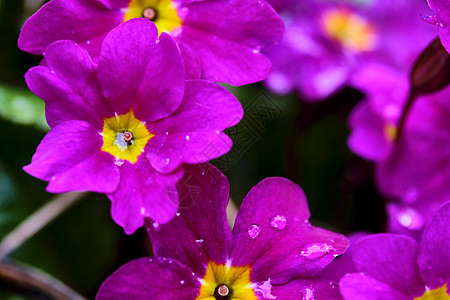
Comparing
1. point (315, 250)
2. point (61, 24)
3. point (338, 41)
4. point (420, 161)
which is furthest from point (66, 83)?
point (338, 41)

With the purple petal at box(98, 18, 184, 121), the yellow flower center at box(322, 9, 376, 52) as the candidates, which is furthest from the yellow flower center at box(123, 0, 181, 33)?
the yellow flower center at box(322, 9, 376, 52)

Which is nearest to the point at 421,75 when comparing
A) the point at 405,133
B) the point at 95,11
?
the point at 405,133

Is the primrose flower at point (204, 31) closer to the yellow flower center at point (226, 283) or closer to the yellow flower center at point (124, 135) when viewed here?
the yellow flower center at point (124, 135)

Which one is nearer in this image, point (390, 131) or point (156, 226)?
point (156, 226)

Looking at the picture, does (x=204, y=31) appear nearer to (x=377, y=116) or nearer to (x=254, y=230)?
(x=254, y=230)

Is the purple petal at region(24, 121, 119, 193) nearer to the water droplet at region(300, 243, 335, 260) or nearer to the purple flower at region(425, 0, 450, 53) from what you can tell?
the water droplet at region(300, 243, 335, 260)

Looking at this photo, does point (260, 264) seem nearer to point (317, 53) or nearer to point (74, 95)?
point (74, 95)

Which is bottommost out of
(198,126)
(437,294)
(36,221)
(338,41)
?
(36,221)

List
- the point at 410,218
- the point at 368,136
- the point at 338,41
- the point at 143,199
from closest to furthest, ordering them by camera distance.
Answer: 1. the point at 143,199
2. the point at 410,218
3. the point at 368,136
4. the point at 338,41
